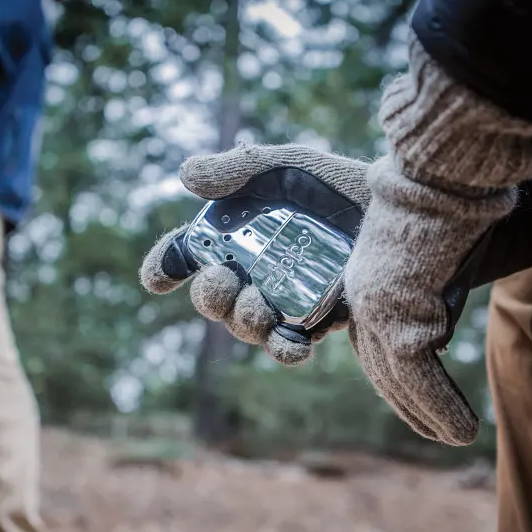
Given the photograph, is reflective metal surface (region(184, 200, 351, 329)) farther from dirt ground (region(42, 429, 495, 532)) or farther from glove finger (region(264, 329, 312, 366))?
dirt ground (region(42, 429, 495, 532))

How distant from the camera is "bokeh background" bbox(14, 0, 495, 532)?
11.6 ft

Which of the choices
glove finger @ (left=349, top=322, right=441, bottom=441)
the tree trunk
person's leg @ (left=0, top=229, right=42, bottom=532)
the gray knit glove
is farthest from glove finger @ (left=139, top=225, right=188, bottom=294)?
the tree trunk

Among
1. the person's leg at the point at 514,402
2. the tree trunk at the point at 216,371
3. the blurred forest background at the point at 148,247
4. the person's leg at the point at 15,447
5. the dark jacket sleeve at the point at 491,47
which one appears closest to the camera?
the dark jacket sleeve at the point at 491,47

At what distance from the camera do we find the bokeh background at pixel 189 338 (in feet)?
11.6

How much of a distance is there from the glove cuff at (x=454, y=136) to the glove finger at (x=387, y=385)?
242 mm

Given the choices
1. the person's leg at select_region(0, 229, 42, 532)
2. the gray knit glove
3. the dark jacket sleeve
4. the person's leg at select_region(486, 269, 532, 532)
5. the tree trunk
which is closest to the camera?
the dark jacket sleeve

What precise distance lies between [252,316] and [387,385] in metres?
0.21

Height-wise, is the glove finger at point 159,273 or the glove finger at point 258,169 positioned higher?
the glove finger at point 258,169

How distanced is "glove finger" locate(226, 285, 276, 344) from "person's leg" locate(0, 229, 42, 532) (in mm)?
1008

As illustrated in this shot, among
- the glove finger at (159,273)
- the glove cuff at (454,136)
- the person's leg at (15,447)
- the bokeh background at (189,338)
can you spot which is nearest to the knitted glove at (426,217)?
the glove cuff at (454,136)

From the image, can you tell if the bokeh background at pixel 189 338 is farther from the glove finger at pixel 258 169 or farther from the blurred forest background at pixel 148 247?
the glove finger at pixel 258 169

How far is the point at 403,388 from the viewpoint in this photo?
36.6 inches

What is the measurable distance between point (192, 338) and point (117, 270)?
156cm

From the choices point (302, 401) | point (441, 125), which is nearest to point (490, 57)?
point (441, 125)
